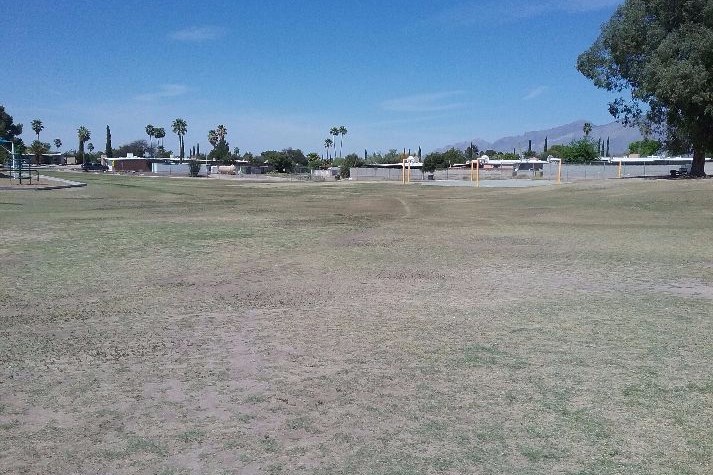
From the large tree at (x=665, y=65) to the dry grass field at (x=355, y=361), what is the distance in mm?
29668

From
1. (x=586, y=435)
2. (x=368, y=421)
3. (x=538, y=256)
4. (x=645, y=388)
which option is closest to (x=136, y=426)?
(x=368, y=421)

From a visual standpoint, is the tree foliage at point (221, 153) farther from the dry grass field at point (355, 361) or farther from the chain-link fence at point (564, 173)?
the dry grass field at point (355, 361)

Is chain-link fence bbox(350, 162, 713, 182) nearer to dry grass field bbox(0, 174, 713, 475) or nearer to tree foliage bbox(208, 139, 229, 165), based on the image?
dry grass field bbox(0, 174, 713, 475)

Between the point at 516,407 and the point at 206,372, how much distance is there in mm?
2531

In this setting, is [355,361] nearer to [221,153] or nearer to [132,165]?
[132,165]

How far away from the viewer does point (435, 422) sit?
4496 millimetres

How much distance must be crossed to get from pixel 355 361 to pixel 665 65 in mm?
40637

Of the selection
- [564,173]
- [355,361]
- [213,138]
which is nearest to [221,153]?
[213,138]

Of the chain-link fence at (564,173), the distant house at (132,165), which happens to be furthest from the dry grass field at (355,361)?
the distant house at (132,165)

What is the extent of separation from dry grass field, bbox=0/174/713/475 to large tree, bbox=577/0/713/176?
97.3ft

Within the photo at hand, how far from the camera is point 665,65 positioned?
40188 mm

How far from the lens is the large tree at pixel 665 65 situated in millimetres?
38844

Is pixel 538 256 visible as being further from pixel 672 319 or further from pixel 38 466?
pixel 38 466

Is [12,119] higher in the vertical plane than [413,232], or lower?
higher
